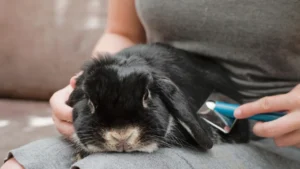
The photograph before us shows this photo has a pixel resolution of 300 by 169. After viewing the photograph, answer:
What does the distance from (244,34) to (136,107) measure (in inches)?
13.4

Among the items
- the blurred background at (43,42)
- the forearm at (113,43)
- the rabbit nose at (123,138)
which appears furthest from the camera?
the blurred background at (43,42)

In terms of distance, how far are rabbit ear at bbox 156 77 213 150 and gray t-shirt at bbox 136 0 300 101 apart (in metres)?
0.23

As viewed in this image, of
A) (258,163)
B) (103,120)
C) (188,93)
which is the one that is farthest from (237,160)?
(103,120)

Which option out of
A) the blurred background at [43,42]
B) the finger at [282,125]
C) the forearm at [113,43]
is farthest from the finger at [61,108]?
the blurred background at [43,42]

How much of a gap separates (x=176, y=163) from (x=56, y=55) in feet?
3.40

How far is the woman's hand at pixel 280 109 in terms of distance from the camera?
753mm

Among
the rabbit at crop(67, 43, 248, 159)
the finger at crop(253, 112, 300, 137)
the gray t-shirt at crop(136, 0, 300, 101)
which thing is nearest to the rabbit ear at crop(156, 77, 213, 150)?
the rabbit at crop(67, 43, 248, 159)

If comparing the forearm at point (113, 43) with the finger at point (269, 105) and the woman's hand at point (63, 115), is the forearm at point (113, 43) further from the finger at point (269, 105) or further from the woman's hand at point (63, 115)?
the finger at point (269, 105)

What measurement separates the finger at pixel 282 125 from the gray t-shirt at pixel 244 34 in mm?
203

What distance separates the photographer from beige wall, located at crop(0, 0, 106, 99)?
1.64 meters

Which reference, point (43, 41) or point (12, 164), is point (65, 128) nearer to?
point (12, 164)

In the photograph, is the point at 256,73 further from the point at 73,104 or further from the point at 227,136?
the point at 73,104

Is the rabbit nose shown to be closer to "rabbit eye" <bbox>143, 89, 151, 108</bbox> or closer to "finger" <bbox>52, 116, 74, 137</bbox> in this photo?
"rabbit eye" <bbox>143, 89, 151, 108</bbox>

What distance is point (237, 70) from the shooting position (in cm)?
98
